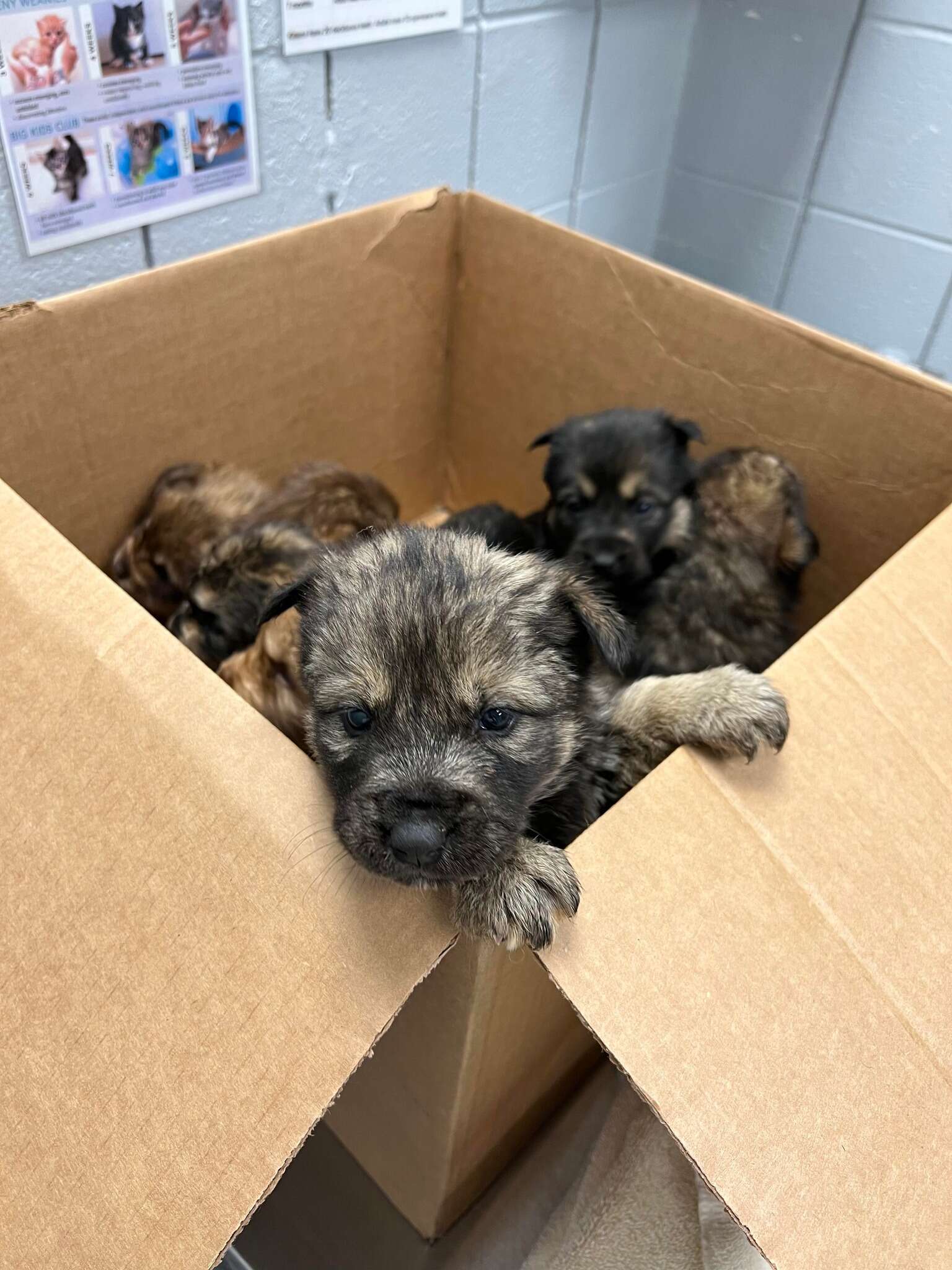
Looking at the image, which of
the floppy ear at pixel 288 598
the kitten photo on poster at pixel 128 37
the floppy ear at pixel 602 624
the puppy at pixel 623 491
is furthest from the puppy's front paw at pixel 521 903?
the kitten photo on poster at pixel 128 37

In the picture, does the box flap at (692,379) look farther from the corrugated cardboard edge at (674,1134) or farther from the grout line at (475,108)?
the corrugated cardboard edge at (674,1134)

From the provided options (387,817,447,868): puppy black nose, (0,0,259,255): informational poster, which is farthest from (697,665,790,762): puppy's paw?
(0,0,259,255): informational poster

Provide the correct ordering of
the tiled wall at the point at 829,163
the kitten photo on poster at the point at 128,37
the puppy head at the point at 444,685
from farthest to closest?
1. the tiled wall at the point at 829,163
2. the kitten photo on poster at the point at 128,37
3. the puppy head at the point at 444,685

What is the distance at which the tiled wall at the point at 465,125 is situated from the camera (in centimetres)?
215

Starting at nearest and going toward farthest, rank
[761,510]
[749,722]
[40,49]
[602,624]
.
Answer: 1. [749,722]
2. [602,624]
3. [40,49]
4. [761,510]

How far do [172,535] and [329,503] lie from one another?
35 cm

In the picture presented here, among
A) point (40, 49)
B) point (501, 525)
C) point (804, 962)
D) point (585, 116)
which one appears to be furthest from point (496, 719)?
point (585, 116)

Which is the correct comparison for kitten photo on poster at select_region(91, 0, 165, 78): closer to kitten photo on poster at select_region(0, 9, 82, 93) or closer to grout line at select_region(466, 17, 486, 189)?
kitten photo on poster at select_region(0, 9, 82, 93)

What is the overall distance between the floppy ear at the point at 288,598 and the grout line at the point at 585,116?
2.20 m

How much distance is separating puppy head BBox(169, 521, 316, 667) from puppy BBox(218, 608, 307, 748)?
7 centimetres

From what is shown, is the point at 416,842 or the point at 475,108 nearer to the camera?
the point at 416,842

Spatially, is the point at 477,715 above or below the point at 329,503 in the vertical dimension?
above

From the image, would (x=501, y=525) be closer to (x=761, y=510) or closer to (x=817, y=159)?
(x=761, y=510)

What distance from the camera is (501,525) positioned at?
2176mm
